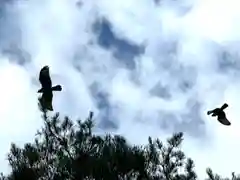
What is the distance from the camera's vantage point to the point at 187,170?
15992 millimetres

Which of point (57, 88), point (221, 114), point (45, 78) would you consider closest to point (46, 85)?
point (45, 78)

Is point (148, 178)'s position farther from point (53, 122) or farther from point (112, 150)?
point (53, 122)

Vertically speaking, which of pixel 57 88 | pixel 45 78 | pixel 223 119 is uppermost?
pixel 45 78

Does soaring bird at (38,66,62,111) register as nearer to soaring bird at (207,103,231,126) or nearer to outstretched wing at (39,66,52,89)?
outstretched wing at (39,66,52,89)

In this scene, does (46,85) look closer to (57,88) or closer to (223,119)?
(57,88)

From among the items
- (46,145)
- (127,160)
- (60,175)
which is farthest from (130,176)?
(46,145)

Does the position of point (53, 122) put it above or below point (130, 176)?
above

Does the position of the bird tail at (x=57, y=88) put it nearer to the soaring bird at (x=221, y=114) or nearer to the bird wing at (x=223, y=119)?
the soaring bird at (x=221, y=114)

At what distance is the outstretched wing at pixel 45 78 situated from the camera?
9.52m

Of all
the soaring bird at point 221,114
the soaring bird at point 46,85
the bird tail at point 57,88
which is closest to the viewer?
the bird tail at point 57,88

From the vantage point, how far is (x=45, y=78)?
955 cm

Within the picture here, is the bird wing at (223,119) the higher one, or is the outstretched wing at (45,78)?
the outstretched wing at (45,78)

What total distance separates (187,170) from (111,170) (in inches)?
135

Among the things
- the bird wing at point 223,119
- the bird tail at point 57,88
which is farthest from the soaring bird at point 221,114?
the bird tail at point 57,88
